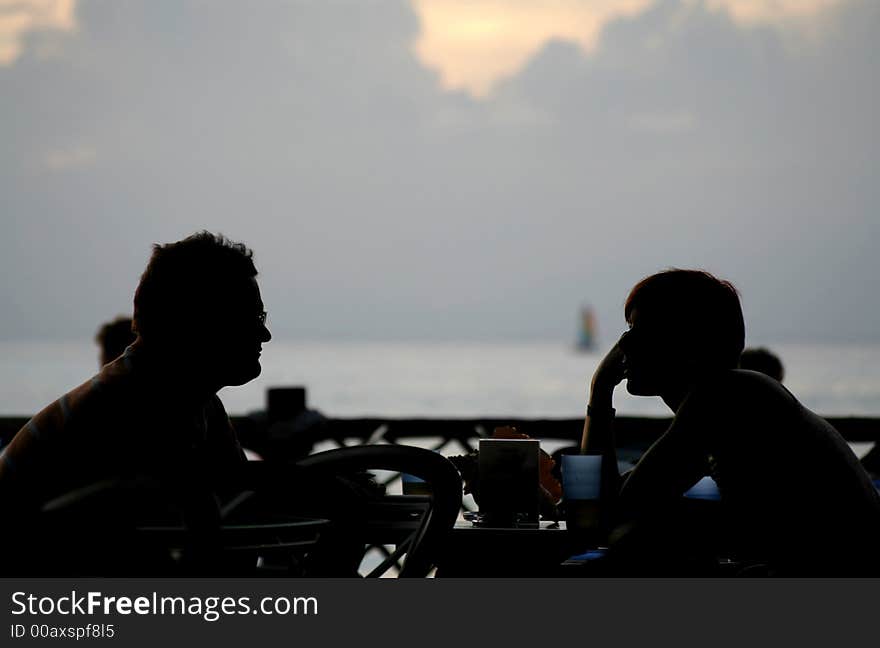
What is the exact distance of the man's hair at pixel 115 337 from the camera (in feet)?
11.9

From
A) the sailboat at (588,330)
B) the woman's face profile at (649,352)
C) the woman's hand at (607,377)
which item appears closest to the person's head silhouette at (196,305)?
the woman's face profile at (649,352)

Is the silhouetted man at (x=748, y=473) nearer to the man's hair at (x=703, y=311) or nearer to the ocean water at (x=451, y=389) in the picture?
the man's hair at (x=703, y=311)

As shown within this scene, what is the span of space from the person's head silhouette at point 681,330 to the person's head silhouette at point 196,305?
83 centimetres

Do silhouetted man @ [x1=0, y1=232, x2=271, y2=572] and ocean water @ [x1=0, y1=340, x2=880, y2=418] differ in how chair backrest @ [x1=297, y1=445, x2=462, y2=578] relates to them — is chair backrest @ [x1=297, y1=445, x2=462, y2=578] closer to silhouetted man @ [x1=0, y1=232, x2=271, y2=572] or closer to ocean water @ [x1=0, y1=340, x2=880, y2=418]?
silhouetted man @ [x1=0, y1=232, x2=271, y2=572]

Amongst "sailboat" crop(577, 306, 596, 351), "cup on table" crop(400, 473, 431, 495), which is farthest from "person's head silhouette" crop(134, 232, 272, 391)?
"sailboat" crop(577, 306, 596, 351)

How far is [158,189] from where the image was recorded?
199 ft

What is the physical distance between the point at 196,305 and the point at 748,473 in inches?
42.0

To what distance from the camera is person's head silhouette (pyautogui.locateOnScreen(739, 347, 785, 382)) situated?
12.9ft

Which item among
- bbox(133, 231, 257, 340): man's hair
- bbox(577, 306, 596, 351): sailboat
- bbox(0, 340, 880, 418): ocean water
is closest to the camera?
bbox(133, 231, 257, 340): man's hair

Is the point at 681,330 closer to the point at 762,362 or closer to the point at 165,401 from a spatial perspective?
the point at 165,401

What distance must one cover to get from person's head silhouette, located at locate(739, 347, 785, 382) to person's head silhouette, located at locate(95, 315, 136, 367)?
2.08 meters

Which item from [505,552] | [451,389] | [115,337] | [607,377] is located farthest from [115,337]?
[451,389]

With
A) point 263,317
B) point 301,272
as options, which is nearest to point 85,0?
point 301,272
